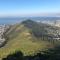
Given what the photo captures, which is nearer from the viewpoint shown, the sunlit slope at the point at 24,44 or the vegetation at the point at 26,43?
the sunlit slope at the point at 24,44

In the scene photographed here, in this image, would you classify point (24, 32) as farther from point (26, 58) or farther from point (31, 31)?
point (26, 58)

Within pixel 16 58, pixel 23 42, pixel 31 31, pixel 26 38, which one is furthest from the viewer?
pixel 31 31

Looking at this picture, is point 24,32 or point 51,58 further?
point 24,32

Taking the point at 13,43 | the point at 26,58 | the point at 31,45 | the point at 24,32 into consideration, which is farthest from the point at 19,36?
the point at 26,58

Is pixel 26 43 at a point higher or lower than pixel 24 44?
higher

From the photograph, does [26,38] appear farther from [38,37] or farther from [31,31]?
[31,31]

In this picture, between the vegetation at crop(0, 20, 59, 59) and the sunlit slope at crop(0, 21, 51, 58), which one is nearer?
the sunlit slope at crop(0, 21, 51, 58)

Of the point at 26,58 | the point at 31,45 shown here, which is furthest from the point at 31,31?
the point at 26,58

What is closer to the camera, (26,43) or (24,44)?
(24,44)

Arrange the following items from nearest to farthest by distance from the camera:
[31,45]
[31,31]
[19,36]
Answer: [31,45] < [19,36] < [31,31]
